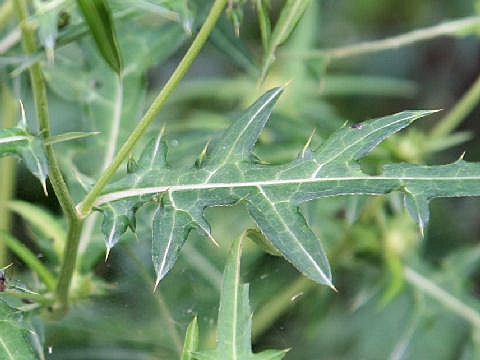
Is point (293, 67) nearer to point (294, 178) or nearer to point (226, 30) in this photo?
point (226, 30)

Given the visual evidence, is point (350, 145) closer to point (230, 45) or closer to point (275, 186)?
point (275, 186)

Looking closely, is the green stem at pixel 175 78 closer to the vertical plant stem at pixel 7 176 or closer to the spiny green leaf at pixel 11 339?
the spiny green leaf at pixel 11 339

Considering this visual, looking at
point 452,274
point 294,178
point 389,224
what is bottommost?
point 452,274

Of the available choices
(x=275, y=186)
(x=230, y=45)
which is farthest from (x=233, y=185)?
(x=230, y=45)

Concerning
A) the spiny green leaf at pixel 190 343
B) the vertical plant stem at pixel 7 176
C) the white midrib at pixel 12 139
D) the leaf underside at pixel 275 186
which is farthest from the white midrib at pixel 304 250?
the vertical plant stem at pixel 7 176

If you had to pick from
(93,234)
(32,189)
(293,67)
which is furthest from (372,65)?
(93,234)

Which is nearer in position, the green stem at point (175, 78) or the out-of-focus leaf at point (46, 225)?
the green stem at point (175, 78)
